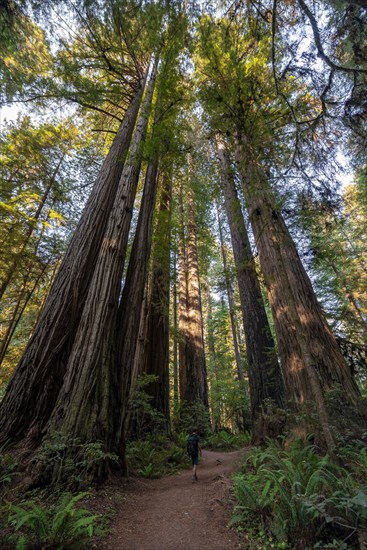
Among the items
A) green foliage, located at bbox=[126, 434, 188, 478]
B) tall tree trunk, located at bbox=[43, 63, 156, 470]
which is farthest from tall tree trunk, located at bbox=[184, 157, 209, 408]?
tall tree trunk, located at bbox=[43, 63, 156, 470]

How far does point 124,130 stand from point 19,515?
856 centimetres

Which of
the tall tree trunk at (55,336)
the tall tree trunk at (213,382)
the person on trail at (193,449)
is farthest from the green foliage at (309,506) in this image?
the tall tree trunk at (213,382)

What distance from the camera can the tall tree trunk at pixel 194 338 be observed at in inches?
361

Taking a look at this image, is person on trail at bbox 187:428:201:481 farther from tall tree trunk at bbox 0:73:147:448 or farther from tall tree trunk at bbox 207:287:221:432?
tall tree trunk at bbox 207:287:221:432

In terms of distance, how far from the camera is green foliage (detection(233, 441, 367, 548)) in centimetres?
201

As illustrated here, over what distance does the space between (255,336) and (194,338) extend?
3954mm

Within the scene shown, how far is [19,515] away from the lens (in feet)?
7.25

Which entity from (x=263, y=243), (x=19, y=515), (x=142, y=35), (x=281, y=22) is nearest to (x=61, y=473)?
(x=19, y=515)

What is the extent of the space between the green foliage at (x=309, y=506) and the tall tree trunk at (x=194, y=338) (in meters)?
6.35

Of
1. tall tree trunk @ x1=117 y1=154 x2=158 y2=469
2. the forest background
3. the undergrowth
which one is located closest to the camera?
the undergrowth

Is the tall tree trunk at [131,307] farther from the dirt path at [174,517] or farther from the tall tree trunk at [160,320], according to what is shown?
the tall tree trunk at [160,320]

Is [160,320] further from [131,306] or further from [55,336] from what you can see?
[55,336]

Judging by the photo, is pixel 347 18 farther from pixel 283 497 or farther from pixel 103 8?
pixel 283 497

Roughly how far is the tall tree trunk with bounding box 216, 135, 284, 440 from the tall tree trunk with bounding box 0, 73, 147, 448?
311cm
